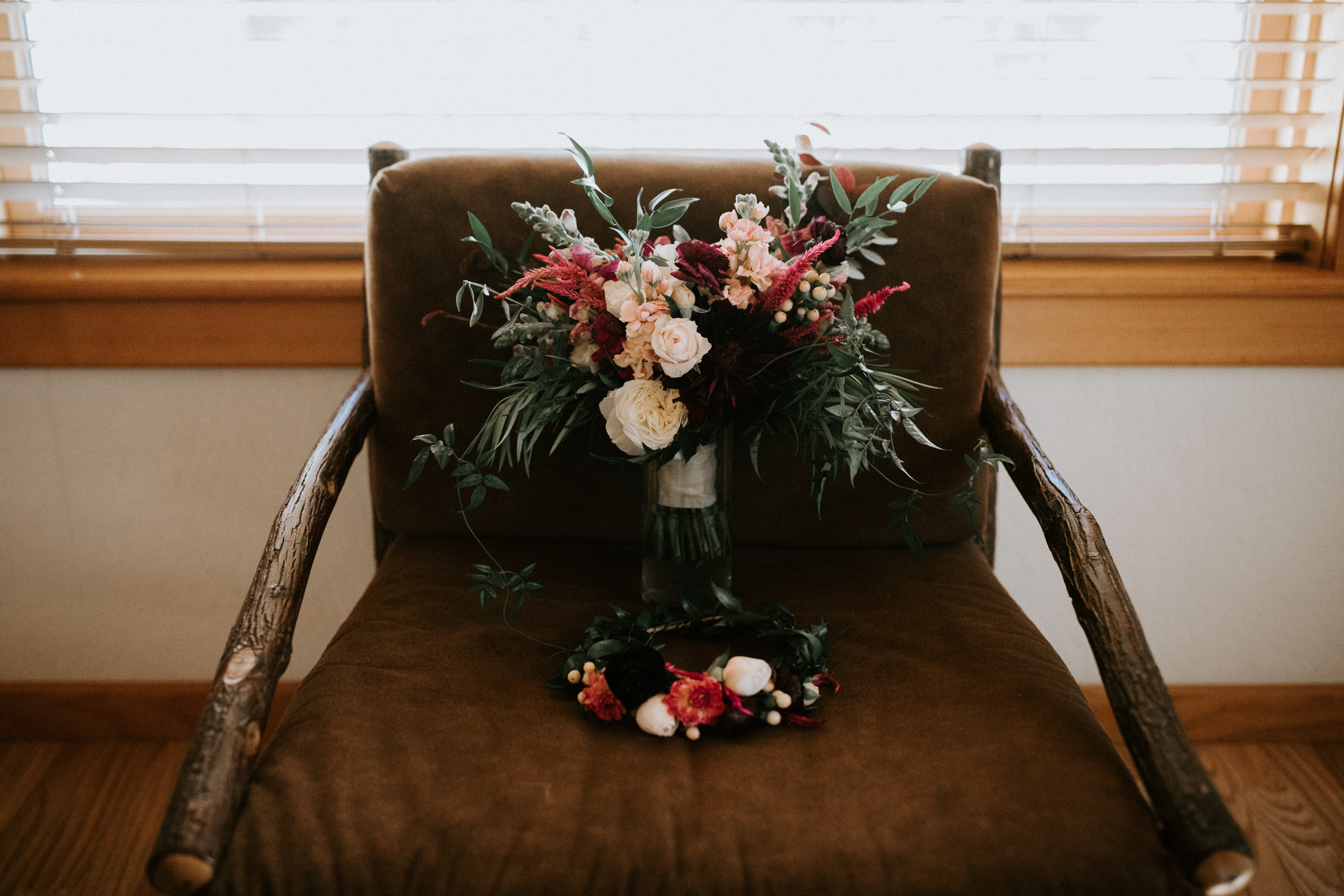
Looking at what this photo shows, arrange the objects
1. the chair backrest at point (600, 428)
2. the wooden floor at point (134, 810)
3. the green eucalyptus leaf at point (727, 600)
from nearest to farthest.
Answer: the green eucalyptus leaf at point (727, 600), the chair backrest at point (600, 428), the wooden floor at point (134, 810)

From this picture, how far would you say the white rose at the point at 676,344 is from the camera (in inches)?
28.4

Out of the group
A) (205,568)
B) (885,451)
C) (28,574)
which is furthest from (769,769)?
(28,574)

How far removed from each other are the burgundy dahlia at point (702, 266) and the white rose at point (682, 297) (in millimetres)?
17

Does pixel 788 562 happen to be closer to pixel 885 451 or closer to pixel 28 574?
pixel 885 451

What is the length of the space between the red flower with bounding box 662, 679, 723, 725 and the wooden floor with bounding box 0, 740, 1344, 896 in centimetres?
88

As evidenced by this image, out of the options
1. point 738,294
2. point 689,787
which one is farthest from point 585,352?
point 689,787

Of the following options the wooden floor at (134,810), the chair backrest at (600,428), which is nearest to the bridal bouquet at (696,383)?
the chair backrest at (600,428)

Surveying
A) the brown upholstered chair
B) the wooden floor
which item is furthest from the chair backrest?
the wooden floor

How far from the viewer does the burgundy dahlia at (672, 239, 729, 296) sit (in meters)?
0.77

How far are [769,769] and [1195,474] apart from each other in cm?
99

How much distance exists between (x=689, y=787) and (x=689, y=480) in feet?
1.01

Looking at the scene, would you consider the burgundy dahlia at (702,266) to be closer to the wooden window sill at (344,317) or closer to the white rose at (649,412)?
the white rose at (649,412)

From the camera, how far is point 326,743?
0.73 m

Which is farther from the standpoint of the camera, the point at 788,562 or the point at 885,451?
the point at 788,562
